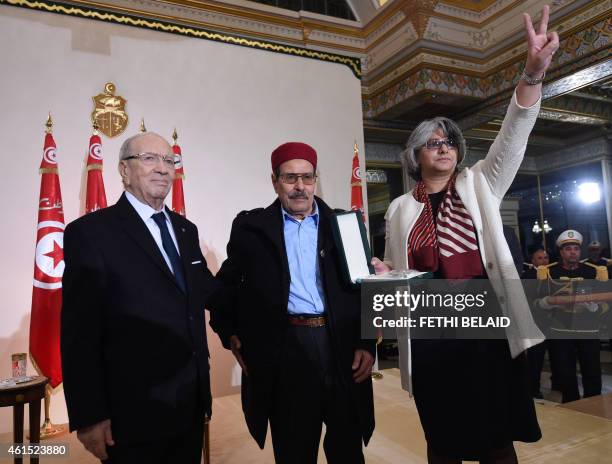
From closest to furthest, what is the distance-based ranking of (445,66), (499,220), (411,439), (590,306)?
1. (499,220)
2. (411,439)
3. (590,306)
4. (445,66)

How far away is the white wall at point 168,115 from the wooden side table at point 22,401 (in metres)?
1.15

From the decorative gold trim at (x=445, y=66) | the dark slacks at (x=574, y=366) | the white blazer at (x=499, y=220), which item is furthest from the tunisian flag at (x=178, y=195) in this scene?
the dark slacks at (x=574, y=366)

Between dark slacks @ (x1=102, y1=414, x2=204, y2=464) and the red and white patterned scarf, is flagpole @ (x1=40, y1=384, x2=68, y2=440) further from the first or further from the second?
the red and white patterned scarf

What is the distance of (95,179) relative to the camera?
3266mm

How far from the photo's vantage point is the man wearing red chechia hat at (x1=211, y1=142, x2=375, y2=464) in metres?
A: 1.51

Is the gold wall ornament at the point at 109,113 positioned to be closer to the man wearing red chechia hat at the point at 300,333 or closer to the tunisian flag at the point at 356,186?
the tunisian flag at the point at 356,186

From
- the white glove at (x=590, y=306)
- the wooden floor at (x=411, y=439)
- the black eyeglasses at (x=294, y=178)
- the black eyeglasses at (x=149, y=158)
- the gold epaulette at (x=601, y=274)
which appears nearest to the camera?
the black eyeglasses at (x=149, y=158)

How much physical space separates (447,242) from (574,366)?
3.83 m

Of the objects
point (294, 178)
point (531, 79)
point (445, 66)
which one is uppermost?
point (445, 66)

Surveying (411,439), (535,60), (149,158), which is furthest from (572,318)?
(149,158)

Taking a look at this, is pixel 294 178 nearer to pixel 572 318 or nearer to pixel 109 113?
pixel 109 113

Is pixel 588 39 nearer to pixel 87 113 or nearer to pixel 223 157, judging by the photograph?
pixel 223 157

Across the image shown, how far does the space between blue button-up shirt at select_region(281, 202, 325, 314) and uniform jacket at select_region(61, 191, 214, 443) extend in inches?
14.4

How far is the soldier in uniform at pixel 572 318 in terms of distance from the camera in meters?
4.05
